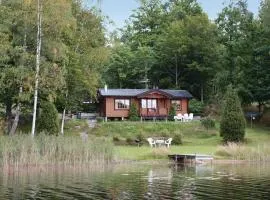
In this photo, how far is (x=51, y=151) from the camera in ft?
108

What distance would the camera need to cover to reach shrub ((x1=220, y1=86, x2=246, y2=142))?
4884 centimetres

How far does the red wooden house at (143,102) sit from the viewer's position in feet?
213

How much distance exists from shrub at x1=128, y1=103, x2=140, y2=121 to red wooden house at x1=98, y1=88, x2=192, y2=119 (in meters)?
0.65

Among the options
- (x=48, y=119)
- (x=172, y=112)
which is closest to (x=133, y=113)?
(x=172, y=112)

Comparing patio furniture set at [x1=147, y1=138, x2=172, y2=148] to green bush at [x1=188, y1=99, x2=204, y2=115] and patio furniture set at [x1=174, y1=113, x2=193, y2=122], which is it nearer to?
patio furniture set at [x1=174, y1=113, x2=193, y2=122]

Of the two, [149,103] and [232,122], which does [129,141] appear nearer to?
[232,122]

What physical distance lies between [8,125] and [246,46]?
30.1 metres

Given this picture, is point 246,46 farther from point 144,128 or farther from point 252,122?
point 144,128

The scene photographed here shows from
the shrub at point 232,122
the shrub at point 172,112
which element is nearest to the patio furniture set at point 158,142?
the shrub at point 232,122

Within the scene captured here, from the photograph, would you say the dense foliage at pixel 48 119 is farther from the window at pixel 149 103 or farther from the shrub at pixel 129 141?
the window at pixel 149 103

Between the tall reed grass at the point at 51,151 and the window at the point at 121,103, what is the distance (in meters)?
29.8

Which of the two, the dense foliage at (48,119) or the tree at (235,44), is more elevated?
the tree at (235,44)

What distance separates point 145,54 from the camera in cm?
7944

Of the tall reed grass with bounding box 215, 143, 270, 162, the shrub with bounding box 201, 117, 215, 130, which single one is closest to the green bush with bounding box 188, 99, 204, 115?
the shrub with bounding box 201, 117, 215, 130
